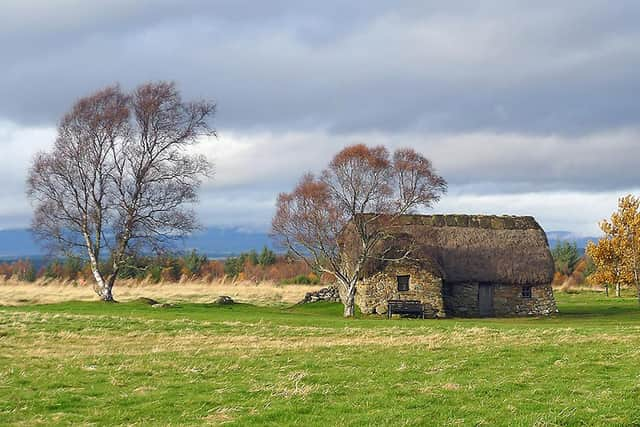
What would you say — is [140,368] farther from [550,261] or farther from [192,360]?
[550,261]

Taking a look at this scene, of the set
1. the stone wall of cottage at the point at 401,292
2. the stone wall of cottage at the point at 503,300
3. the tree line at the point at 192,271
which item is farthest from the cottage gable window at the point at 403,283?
the tree line at the point at 192,271

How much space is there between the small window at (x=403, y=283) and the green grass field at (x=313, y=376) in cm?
1762

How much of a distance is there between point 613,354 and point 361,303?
2938 centimetres

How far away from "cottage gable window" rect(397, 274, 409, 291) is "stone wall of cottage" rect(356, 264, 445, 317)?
22 centimetres

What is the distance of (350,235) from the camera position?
4766 cm

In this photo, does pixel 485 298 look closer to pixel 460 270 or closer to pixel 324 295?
pixel 460 270

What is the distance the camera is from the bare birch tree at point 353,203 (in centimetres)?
4581

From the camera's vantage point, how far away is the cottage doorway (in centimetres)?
5031

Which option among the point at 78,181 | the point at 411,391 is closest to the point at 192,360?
the point at 411,391

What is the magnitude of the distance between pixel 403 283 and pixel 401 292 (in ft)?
2.07

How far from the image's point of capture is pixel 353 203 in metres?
46.0

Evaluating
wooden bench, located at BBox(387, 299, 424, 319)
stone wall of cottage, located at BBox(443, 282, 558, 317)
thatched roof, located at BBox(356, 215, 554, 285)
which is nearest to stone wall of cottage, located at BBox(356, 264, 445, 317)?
wooden bench, located at BBox(387, 299, 424, 319)

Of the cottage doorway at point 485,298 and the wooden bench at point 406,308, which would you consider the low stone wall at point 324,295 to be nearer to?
the wooden bench at point 406,308

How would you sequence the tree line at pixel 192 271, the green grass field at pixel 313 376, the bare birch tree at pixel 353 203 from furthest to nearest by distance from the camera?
the tree line at pixel 192 271, the bare birch tree at pixel 353 203, the green grass field at pixel 313 376
